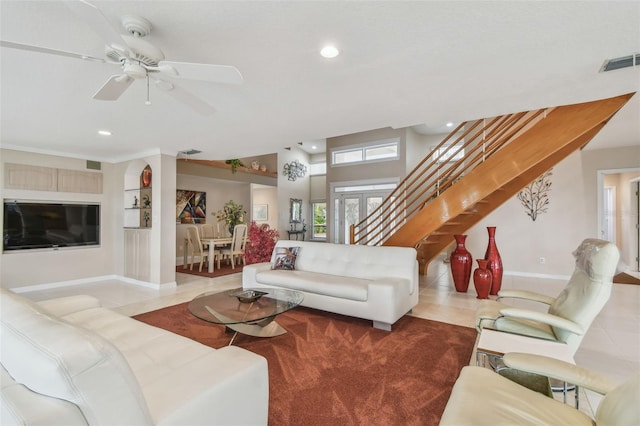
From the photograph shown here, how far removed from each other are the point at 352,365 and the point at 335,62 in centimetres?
234

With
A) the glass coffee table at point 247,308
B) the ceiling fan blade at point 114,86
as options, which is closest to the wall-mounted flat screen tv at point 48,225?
the glass coffee table at point 247,308

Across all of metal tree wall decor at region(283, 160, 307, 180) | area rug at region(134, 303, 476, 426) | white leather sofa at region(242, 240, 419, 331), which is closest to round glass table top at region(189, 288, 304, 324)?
area rug at region(134, 303, 476, 426)

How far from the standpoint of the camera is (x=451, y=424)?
1.08 metres

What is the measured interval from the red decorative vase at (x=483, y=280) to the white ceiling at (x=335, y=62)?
2.16m

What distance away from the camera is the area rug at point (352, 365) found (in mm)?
1764

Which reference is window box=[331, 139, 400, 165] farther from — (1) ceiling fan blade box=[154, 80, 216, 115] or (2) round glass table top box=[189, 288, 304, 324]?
(1) ceiling fan blade box=[154, 80, 216, 115]

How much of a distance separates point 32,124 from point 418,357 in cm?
506

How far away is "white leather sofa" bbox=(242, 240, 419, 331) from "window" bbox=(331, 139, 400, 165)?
482cm

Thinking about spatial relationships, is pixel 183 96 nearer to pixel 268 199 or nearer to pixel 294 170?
pixel 294 170

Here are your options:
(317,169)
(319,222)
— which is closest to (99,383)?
(319,222)

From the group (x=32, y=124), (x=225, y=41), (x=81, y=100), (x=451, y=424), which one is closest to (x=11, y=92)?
(x=81, y=100)

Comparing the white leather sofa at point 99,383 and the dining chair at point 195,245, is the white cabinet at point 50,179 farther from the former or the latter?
the white leather sofa at point 99,383

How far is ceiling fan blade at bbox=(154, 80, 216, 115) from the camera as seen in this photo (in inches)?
79.4

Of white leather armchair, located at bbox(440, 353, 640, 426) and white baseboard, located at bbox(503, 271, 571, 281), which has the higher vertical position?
white leather armchair, located at bbox(440, 353, 640, 426)
